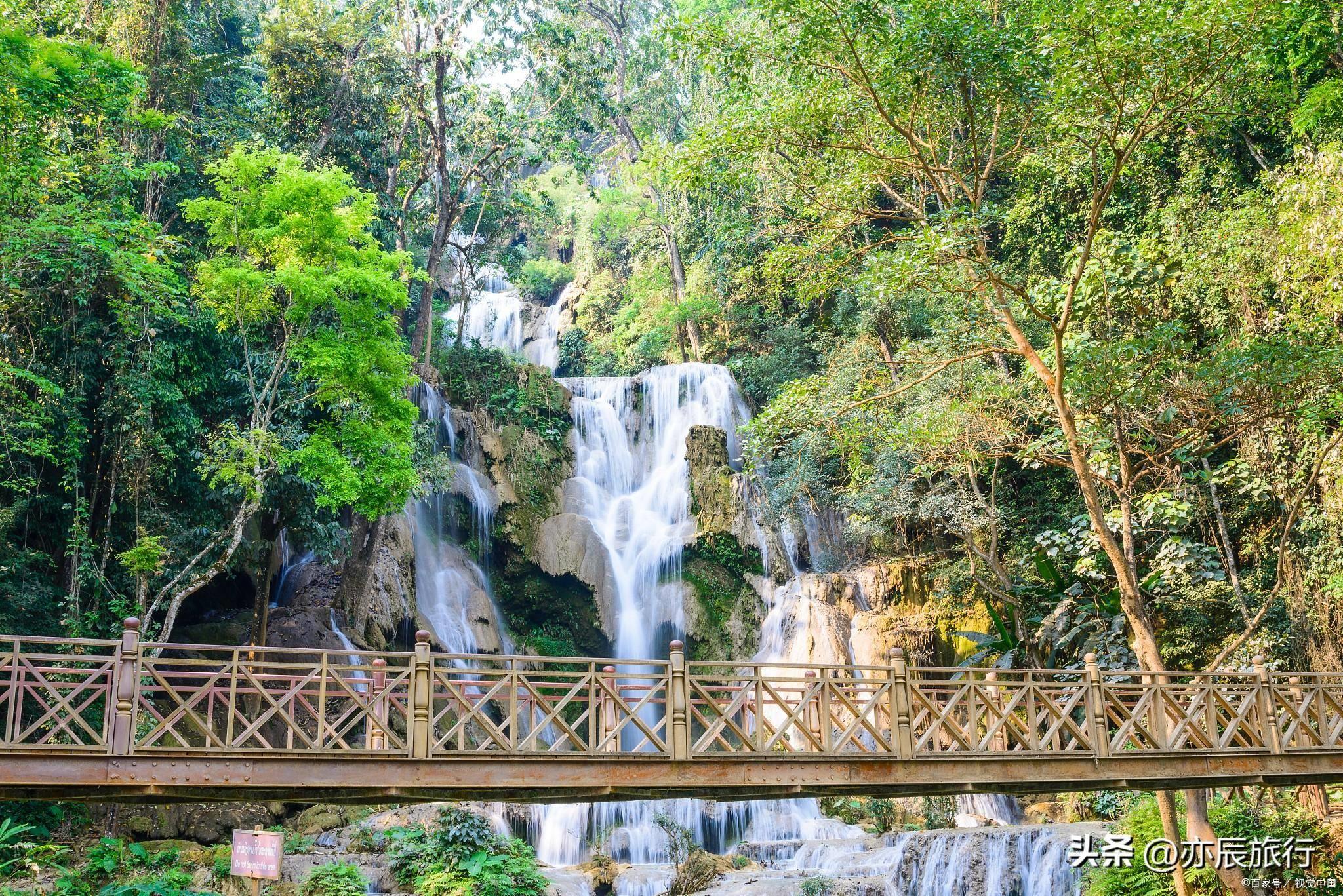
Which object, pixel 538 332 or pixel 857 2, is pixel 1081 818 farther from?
pixel 538 332

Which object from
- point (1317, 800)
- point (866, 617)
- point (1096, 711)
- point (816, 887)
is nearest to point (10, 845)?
point (816, 887)

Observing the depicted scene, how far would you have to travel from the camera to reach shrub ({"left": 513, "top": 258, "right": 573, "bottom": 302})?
37.8 meters

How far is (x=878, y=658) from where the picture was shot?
2078 cm

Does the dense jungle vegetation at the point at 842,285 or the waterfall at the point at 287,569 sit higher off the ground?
the dense jungle vegetation at the point at 842,285

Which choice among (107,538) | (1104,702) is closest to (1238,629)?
(1104,702)

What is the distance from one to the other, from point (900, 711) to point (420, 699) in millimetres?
4753

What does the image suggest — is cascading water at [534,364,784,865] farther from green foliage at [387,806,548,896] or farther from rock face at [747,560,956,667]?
green foliage at [387,806,548,896]

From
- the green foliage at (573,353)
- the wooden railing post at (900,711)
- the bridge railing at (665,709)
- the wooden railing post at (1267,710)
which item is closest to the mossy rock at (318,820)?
the bridge railing at (665,709)

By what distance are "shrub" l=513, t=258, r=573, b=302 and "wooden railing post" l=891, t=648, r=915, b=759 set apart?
28.1 m

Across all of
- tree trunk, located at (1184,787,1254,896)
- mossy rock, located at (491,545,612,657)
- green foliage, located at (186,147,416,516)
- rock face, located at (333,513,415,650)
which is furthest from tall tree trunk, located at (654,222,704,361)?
tree trunk, located at (1184,787,1254,896)

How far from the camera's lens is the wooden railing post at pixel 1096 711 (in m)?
10.8

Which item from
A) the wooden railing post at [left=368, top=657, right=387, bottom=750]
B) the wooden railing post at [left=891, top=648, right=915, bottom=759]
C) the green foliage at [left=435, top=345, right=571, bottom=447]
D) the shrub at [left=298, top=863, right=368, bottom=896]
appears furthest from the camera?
the green foliage at [left=435, top=345, right=571, bottom=447]

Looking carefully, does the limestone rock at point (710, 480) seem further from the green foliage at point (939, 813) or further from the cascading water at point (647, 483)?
the green foliage at point (939, 813)

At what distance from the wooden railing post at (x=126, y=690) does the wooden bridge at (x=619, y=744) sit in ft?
0.04
